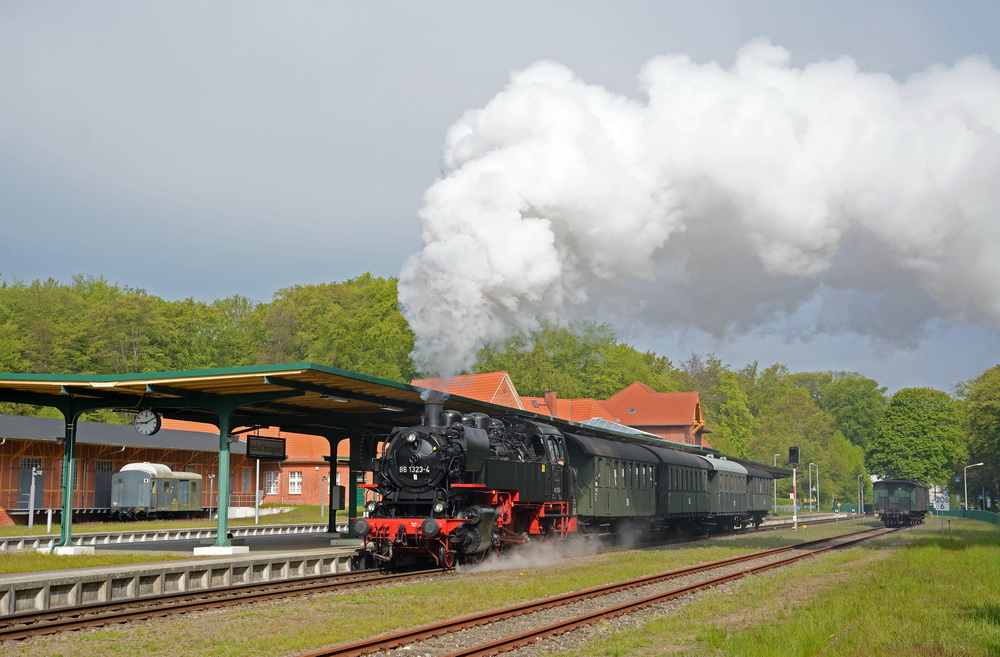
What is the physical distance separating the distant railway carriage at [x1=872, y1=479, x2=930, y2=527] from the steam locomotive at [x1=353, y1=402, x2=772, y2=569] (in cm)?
3200

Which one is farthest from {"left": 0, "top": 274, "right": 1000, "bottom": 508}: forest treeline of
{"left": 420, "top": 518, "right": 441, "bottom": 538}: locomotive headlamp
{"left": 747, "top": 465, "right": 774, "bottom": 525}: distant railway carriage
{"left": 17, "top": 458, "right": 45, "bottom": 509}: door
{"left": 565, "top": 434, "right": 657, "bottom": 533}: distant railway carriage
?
{"left": 420, "top": 518, "right": 441, "bottom": 538}: locomotive headlamp

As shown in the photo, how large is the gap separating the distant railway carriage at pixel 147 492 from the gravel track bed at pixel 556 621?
34.3 metres

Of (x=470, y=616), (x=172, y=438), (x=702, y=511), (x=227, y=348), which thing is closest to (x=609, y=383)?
(x=227, y=348)

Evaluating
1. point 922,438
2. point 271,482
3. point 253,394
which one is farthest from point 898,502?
point 922,438

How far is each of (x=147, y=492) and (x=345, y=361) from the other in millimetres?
24720

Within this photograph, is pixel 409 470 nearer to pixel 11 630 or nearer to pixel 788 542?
pixel 11 630

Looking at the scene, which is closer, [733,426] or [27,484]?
[27,484]

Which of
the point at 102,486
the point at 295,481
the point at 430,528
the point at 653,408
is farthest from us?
the point at 653,408

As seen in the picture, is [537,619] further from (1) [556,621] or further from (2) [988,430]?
(2) [988,430]

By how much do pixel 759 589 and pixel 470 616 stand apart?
263 inches

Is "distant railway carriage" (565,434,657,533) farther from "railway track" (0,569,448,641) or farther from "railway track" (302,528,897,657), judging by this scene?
"railway track" (0,569,448,641)

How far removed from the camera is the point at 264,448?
25.7 meters

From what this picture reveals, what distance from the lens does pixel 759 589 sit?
1758cm

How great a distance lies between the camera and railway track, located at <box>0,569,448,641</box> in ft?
42.6
